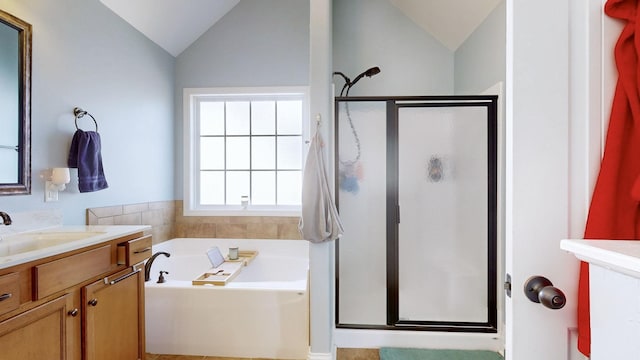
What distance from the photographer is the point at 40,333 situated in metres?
1.15

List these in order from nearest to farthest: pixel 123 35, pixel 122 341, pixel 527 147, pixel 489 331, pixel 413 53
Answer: pixel 527 147
pixel 122 341
pixel 489 331
pixel 123 35
pixel 413 53

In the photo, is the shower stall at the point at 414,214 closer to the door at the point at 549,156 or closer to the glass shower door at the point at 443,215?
the glass shower door at the point at 443,215

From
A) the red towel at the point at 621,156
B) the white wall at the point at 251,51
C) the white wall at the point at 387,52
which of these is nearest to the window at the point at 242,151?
the white wall at the point at 251,51

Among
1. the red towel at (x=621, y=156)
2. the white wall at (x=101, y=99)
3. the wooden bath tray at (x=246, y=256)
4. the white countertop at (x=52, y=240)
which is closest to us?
the red towel at (x=621, y=156)

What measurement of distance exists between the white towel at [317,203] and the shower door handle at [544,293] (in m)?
1.25

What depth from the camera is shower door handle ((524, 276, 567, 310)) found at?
0.57 meters

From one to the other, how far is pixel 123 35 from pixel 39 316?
6.89 ft

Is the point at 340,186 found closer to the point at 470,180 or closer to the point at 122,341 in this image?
the point at 470,180

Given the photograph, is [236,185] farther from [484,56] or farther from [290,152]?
[484,56]

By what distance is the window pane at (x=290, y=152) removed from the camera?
3076 mm

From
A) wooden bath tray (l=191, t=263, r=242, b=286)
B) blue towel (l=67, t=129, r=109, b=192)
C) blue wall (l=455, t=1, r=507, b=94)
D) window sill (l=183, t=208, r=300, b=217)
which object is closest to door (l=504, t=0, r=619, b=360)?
blue wall (l=455, t=1, r=507, b=94)

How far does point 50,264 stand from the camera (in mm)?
1193

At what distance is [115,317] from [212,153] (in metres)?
1.89

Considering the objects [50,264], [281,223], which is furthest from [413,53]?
[50,264]
